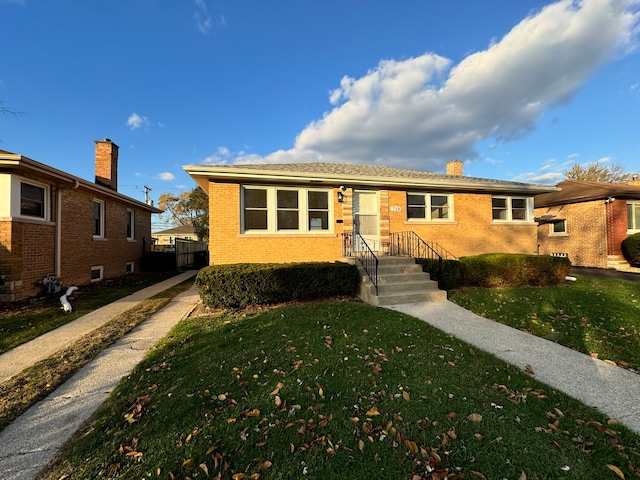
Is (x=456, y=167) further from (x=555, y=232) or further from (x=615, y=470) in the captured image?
(x=615, y=470)

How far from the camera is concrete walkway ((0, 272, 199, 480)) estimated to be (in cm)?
229

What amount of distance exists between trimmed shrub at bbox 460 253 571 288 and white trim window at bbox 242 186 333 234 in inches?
179

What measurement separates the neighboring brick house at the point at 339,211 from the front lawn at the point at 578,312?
3.12 m

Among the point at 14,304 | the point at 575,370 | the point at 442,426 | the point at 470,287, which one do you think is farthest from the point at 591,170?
the point at 14,304

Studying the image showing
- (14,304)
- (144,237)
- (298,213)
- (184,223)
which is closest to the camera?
(14,304)

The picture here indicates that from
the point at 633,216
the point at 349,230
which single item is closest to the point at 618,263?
the point at 633,216

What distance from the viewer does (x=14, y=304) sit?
7.02 meters

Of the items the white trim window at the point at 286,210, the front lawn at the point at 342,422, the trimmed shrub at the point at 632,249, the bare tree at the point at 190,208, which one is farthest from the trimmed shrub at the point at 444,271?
the bare tree at the point at 190,208

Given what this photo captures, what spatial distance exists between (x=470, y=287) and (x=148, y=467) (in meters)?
8.70

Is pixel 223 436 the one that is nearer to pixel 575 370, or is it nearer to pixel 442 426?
pixel 442 426

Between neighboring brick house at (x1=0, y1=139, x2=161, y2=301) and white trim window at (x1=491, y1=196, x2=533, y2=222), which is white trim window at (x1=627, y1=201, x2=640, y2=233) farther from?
neighboring brick house at (x1=0, y1=139, x2=161, y2=301)

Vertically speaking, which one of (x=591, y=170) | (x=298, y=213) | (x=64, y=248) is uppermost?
(x=591, y=170)

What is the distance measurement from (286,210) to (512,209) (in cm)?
935

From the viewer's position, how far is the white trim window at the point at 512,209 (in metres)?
11.5
